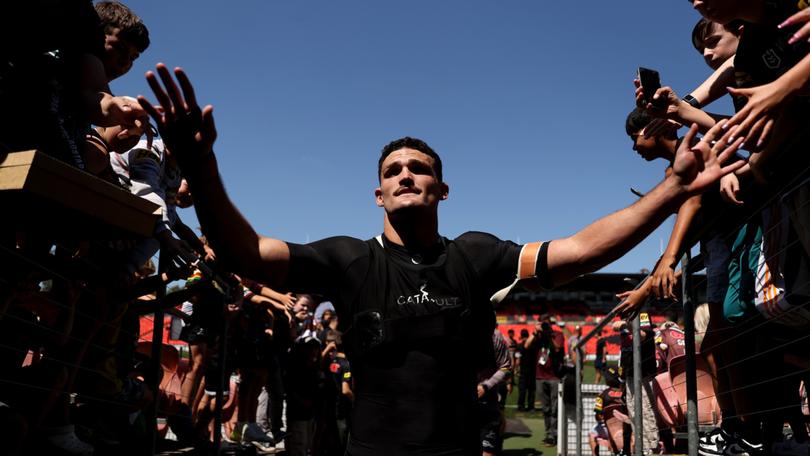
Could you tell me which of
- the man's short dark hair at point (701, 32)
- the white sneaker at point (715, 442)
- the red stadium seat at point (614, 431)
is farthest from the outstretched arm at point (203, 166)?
the red stadium seat at point (614, 431)

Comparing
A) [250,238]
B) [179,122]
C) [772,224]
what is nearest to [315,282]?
[250,238]

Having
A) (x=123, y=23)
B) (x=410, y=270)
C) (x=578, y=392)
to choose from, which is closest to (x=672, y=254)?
(x=410, y=270)

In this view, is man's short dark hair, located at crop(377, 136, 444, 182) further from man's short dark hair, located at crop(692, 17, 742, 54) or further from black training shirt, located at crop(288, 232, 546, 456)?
man's short dark hair, located at crop(692, 17, 742, 54)

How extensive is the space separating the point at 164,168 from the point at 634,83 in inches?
126

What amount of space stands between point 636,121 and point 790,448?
207 centimetres

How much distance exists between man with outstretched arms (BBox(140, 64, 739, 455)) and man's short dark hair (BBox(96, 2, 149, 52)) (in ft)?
6.50

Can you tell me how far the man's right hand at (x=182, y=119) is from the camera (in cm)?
217

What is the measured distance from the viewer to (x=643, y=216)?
237cm

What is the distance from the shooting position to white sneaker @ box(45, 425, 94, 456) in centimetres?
A: 325

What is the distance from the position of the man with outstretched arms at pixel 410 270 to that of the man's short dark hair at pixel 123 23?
1.98m

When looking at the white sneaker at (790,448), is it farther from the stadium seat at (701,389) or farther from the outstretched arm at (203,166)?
the outstretched arm at (203,166)

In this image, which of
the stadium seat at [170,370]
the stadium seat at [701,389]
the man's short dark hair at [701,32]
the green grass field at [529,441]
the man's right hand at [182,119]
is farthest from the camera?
the green grass field at [529,441]

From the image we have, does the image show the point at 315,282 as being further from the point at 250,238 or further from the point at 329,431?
the point at 329,431

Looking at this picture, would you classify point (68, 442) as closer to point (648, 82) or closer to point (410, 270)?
point (410, 270)
